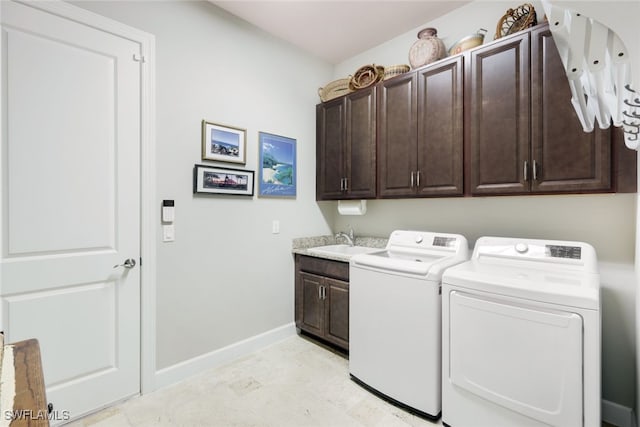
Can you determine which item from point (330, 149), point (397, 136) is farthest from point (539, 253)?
point (330, 149)

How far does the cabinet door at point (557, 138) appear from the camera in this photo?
1.58m

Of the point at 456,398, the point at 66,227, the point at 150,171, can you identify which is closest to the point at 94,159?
the point at 150,171

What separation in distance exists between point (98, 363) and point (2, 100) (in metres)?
1.56

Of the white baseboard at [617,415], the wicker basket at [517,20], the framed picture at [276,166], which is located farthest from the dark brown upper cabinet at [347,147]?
the white baseboard at [617,415]

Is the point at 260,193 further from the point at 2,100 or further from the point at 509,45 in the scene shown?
the point at 509,45

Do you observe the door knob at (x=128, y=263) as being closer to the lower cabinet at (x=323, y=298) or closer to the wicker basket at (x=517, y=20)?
the lower cabinet at (x=323, y=298)

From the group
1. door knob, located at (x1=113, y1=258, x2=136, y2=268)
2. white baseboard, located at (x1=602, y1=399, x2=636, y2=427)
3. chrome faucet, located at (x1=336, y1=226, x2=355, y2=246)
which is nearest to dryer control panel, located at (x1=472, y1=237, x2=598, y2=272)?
white baseboard, located at (x1=602, y1=399, x2=636, y2=427)

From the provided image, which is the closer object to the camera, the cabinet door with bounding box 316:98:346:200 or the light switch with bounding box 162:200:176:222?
the light switch with bounding box 162:200:176:222

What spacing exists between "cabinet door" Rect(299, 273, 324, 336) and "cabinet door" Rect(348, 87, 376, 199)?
0.86 m

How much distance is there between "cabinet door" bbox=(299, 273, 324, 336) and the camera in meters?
2.67

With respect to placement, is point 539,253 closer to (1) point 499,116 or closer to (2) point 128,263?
(1) point 499,116

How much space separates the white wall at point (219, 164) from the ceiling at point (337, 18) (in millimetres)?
145

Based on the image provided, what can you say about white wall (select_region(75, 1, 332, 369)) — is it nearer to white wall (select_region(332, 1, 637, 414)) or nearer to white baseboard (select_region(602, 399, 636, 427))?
white wall (select_region(332, 1, 637, 414))

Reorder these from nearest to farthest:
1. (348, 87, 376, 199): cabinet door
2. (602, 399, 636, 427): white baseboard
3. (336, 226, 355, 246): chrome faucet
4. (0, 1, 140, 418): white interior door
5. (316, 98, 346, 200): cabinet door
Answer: (0, 1, 140, 418): white interior door, (602, 399, 636, 427): white baseboard, (348, 87, 376, 199): cabinet door, (316, 98, 346, 200): cabinet door, (336, 226, 355, 246): chrome faucet
